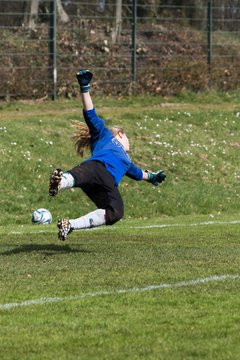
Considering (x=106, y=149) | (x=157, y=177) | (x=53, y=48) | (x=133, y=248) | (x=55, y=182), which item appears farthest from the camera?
(x=53, y=48)

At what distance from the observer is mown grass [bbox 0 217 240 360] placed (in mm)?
6941

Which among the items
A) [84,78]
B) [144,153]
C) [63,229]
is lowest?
[144,153]

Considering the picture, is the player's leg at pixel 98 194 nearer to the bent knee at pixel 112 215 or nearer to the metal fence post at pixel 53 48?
the bent knee at pixel 112 215

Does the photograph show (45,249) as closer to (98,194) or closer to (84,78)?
(98,194)

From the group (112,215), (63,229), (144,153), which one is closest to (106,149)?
(112,215)

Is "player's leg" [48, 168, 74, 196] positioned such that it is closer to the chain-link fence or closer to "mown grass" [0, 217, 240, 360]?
"mown grass" [0, 217, 240, 360]

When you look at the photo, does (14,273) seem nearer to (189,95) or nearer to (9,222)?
(9,222)

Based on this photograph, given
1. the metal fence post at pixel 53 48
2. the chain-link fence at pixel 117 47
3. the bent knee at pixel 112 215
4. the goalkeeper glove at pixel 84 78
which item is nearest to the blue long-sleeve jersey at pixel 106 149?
the goalkeeper glove at pixel 84 78

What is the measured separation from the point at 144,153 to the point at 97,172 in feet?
35.4

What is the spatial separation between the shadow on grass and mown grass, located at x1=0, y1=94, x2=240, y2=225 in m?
4.89

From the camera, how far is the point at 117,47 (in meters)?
29.2

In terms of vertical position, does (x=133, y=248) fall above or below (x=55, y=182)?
below

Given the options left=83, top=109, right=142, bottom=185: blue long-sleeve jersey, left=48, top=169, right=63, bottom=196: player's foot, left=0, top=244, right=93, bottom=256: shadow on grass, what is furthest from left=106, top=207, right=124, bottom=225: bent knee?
left=48, top=169, right=63, bottom=196: player's foot

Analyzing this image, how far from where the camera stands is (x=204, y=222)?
54.4ft
